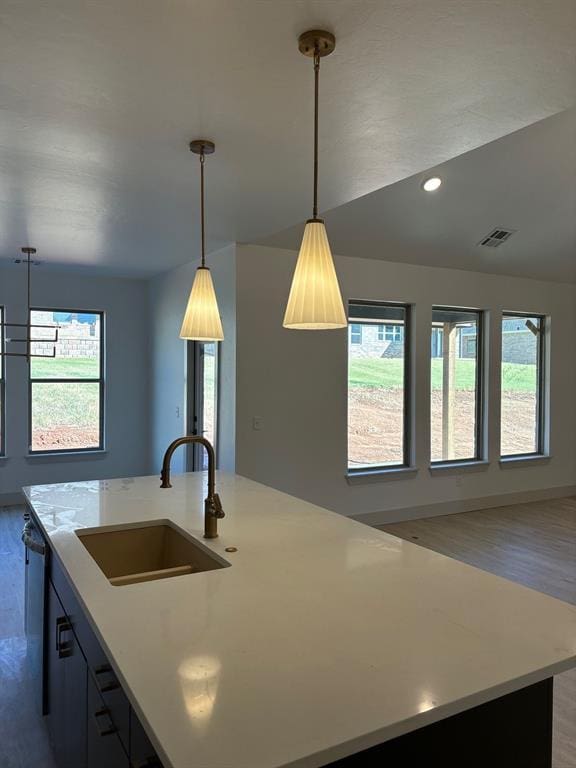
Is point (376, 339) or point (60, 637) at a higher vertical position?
point (376, 339)

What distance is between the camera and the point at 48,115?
7.12 feet

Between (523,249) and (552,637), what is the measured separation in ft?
16.8

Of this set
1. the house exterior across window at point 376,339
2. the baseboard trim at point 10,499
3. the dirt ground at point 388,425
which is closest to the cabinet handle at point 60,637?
the dirt ground at point 388,425

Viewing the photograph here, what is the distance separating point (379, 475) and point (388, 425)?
1.74 ft

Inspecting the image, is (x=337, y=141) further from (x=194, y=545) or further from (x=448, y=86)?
(x=194, y=545)

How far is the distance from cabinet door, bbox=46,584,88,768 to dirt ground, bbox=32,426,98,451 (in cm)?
433

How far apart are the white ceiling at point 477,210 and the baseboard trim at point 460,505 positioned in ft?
7.94

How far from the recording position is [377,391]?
17.7 feet

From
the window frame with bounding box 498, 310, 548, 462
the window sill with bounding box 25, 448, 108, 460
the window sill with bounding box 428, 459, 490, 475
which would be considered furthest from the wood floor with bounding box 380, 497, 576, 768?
the window sill with bounding box 25, 448, 108, 460

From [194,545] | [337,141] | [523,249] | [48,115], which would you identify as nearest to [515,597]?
[194,545]

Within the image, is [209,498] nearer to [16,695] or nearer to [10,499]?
[16,695]

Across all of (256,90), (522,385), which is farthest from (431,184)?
(522,385)

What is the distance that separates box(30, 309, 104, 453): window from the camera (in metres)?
6.09

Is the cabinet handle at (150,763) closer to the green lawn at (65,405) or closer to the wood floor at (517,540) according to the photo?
the wood floor at (517,540)
